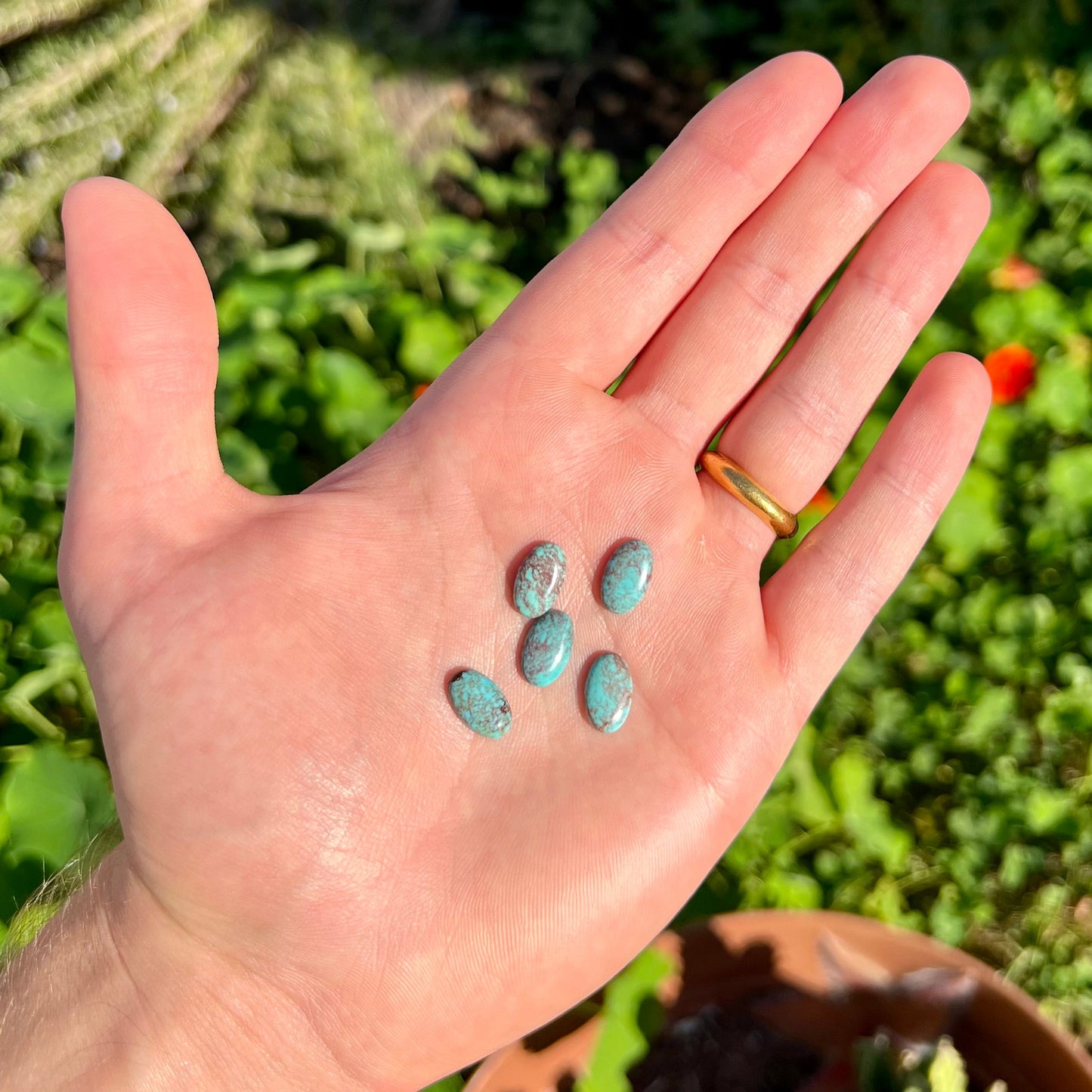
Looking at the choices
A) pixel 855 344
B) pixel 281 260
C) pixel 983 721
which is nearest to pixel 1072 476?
pixel 983 721

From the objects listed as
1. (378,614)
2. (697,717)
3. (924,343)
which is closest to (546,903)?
(697,717)

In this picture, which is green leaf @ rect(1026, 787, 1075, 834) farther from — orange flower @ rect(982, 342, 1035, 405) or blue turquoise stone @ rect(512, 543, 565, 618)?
blue turquoise stone @ rect(512, 543, 565, 618)

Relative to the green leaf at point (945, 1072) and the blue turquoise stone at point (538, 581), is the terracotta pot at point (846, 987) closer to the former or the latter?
the green leaf at point (945, 1072)

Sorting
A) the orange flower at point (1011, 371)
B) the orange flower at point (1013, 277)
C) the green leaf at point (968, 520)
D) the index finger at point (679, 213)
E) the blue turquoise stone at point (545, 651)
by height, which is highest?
the index finger at point (679, 213)

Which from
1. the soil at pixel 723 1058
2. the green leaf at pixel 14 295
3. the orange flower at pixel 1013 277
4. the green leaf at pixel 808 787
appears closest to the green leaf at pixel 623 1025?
the soil at pixel 723 1058

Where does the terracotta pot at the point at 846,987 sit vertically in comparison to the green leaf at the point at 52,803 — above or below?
below

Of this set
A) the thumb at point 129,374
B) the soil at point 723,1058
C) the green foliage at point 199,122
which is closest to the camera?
the thumb at point 129,374

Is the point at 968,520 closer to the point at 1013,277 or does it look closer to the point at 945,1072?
the point at 1013,277
